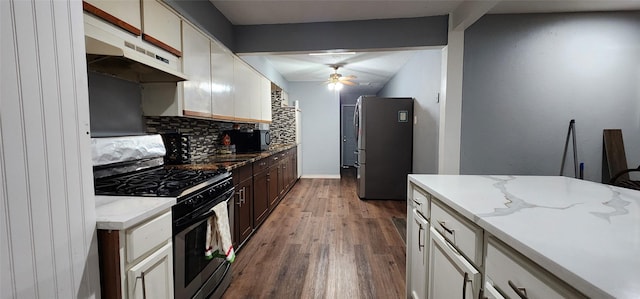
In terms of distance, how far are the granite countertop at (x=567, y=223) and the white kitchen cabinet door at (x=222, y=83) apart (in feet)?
6.53

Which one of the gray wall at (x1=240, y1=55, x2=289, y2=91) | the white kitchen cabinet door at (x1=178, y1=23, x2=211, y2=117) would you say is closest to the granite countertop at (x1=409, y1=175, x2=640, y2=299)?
the white kitchen cabinet door at (x1=178, y1=23, x2=211, y2=117)

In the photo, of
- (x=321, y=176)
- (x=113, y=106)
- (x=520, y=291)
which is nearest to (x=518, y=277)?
(x=520, y=291)

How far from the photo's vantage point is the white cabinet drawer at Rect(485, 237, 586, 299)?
60cm

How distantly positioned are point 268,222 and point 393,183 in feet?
7.04

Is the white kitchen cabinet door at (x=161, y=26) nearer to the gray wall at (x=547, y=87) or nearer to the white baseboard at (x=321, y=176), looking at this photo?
the gray wall at (x=547, y=87)

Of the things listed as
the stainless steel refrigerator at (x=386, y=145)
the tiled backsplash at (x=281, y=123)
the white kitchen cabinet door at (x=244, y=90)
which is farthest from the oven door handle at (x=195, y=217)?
the tiled backsplash at (x=281, y=123)

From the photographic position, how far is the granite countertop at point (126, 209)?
92 centimetres

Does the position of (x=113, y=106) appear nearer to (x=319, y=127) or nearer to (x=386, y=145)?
(x=386, y=145)

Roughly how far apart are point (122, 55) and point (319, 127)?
4843 mm

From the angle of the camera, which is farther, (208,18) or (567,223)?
(208,18)

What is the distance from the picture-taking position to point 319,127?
593 centimetres

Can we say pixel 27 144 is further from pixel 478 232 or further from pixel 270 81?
pixel 270 81

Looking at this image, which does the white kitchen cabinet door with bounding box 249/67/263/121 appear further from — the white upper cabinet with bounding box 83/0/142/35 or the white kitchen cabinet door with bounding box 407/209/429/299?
the white kitchen cabinet door with bounding box 407/209/429/299

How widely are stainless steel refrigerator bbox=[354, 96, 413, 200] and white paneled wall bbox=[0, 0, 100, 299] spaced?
11.9ft
